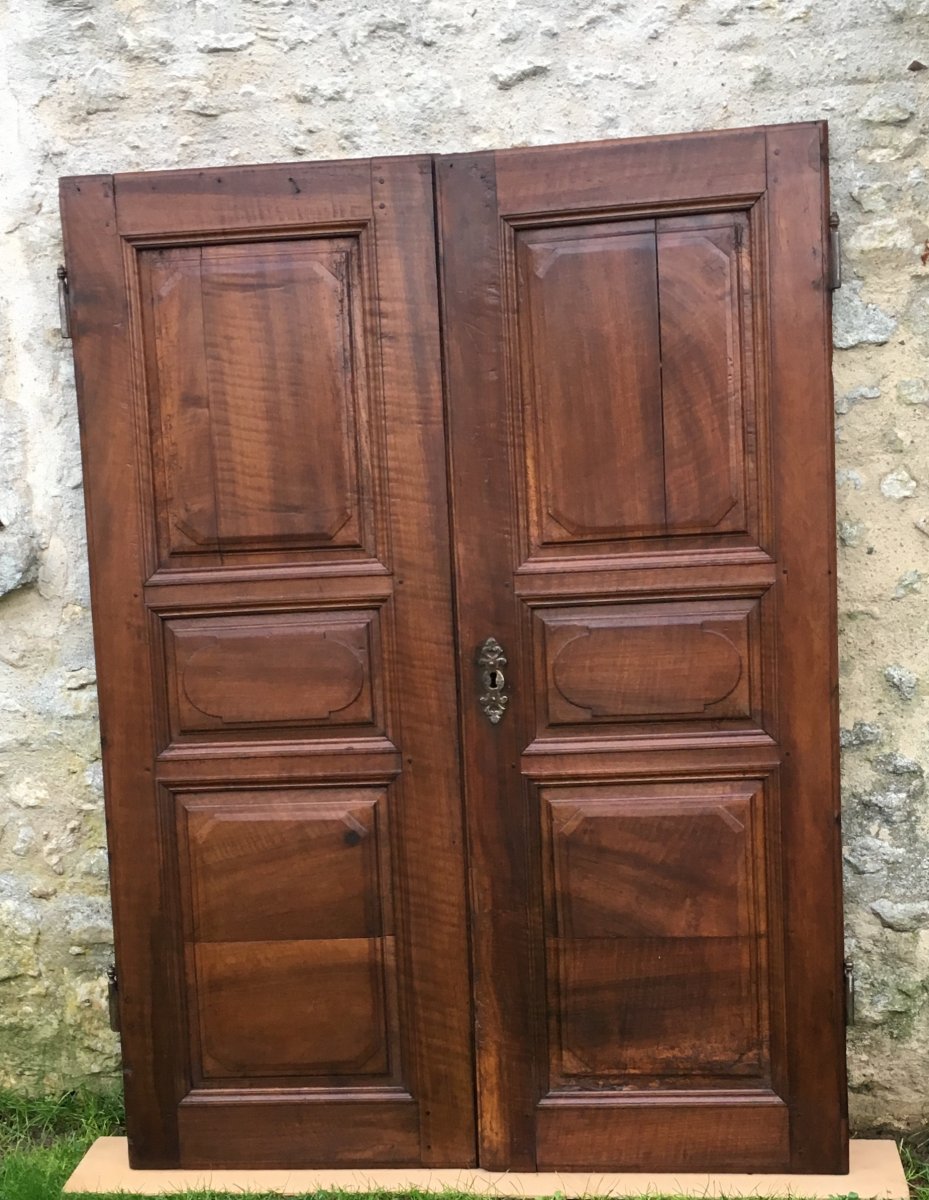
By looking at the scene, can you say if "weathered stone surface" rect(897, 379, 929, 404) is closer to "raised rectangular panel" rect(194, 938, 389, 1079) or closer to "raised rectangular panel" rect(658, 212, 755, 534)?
"raised rectangular panel" rect(658, 212, 755, 534)

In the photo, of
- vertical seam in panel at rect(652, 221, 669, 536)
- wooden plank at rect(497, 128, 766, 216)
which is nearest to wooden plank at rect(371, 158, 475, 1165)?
wooden plank at rect(497, 128, 766, 216)

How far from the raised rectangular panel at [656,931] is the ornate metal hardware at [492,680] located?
0.85 feet

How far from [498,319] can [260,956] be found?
1.75 m

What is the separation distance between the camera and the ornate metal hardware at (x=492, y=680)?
9.46 feet

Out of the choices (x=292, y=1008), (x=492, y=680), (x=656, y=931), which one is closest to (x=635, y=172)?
(x=492, y=680)

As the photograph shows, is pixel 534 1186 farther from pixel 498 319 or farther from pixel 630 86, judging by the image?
pixel 630 86

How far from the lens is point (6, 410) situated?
306 centimetres

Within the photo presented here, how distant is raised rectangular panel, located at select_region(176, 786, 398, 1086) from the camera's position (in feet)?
9.70

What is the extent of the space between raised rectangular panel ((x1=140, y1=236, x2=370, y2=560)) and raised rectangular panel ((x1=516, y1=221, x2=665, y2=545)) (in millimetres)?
440

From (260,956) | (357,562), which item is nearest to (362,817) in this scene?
(260,956)

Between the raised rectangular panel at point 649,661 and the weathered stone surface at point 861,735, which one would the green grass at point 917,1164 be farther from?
the raised rectangular panel at point 649,661

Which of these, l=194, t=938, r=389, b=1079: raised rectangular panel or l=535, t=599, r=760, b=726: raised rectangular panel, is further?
l=194, t=938, r=389, b=1079: raised rectangular panel

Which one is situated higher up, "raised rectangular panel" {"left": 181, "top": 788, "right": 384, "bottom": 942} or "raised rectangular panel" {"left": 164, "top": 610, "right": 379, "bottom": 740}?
"raised rectangular panel" {"left": 164, "top": 610, "right": 379, "bottom": 740}

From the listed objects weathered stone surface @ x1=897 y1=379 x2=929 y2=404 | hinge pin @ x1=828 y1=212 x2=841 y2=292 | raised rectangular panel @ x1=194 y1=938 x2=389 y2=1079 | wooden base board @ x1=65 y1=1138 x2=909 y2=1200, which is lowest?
wooden base board @ x1=65 y1=1138 x2=909 y2=1200
